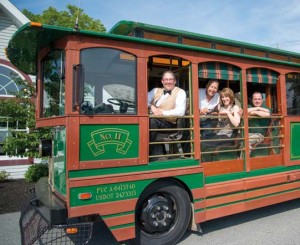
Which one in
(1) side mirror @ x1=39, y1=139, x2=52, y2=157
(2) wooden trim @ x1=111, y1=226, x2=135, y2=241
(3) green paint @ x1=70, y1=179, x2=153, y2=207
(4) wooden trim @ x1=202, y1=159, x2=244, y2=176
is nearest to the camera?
(3) green paint @ x1=70, y1=179, x2=153, y2=207

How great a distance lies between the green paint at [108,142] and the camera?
11.0 ft

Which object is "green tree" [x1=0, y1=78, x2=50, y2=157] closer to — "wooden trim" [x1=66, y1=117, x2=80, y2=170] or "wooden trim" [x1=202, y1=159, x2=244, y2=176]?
"wooden trim" [x1=66, y1=117, x2=80, y2=170]

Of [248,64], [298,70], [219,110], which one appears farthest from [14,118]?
[298,70]

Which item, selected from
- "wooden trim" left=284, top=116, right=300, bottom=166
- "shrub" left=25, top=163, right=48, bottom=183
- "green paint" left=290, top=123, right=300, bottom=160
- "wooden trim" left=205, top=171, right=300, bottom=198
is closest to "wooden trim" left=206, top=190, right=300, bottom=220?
"wooden trim" left=205, top=171, right=300, bottom=198

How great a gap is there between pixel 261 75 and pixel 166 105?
1.77 m

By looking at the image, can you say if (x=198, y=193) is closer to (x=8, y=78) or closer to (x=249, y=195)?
(x=249, y=195)

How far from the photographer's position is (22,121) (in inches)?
285

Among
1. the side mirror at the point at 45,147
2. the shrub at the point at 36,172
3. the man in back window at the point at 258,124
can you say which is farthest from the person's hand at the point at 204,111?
the shrub at the point at 36,172

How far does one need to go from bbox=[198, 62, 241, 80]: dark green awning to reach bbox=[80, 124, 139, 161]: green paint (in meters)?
1.37

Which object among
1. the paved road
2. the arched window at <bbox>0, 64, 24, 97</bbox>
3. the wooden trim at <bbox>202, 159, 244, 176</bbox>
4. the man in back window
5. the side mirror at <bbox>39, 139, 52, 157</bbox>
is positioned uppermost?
the arched window at <bbox>0, 64, 24, 97</bbox>

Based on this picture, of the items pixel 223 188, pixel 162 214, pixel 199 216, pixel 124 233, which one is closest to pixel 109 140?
pixel 124 233

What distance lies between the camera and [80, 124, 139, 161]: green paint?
132 inches

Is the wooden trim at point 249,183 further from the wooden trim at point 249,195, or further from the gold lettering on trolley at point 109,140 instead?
the gold lettering on trolley at point 109,140

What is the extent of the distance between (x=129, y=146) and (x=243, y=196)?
77.7 inches
